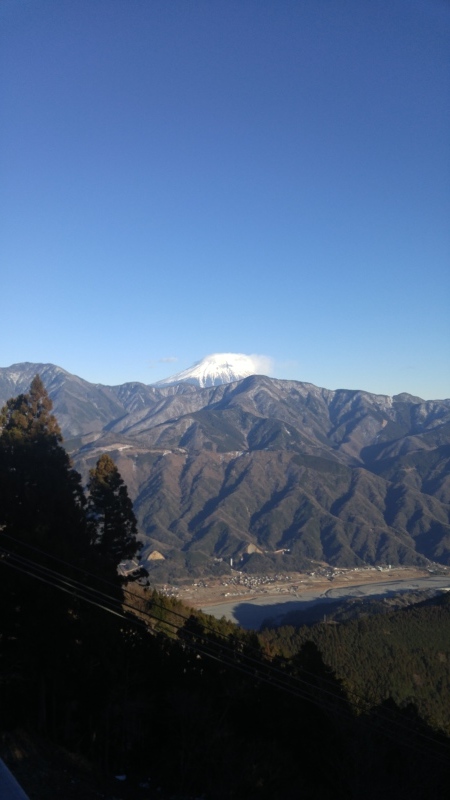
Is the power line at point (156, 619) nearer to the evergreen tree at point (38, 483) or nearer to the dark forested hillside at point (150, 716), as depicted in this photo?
the dark forested hillside at point (150, 716)

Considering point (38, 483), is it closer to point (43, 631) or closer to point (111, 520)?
point (111, 520)

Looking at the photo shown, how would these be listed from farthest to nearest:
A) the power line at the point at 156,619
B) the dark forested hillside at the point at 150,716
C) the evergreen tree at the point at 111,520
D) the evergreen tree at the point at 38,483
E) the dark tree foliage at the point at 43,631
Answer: the evergreen tree at the point at 111,520 < the evergreen tree at the point at 38,483 < the power line at the point at 156,619 < the dark tree foliage at the point at 43,631 < the dark forested hillside at the point at 150,716

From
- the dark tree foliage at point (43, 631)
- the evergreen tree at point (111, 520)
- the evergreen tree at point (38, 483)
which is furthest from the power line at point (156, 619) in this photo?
the evergreen tree at point (111, 520)

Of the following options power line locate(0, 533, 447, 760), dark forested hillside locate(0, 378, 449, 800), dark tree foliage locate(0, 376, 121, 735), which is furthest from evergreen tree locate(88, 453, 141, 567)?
power line locate(0, 533, 447, 760)

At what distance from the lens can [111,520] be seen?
22359mm

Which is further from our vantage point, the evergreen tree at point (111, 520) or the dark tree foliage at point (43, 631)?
the evergreen tree at point (111, 520)

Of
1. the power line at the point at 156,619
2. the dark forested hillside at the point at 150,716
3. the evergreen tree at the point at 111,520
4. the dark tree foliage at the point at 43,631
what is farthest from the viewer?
the evergreen tree at the point at 111,520

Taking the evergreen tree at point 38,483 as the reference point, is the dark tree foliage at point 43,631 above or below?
below

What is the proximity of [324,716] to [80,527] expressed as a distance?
9998 millimetres

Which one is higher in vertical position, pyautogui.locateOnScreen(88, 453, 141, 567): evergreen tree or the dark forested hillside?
pyautogui.locateOnScreen(88, 453, 141, 567): evergreen tree

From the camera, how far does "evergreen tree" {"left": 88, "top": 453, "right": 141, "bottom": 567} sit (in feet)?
72.2

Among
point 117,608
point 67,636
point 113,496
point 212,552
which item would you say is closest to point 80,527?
point 113,496

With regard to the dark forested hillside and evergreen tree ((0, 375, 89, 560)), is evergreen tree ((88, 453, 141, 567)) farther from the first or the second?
the dark forested hillside

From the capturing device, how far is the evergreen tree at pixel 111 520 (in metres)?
22.0
